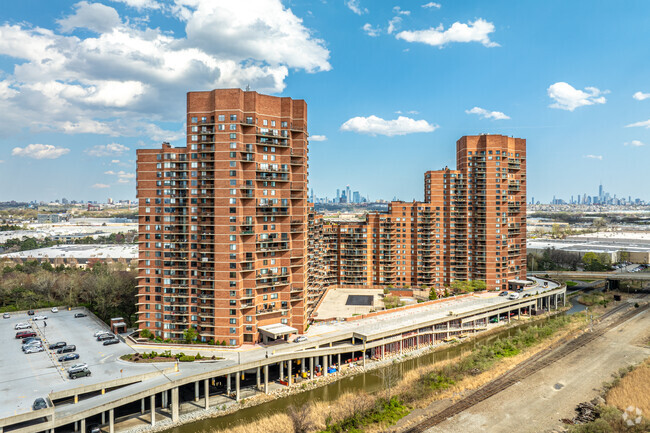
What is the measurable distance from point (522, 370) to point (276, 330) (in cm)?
4016

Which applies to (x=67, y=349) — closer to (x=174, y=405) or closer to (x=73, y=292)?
(x=174, y=405)

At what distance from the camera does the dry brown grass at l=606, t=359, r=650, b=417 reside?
5109cm

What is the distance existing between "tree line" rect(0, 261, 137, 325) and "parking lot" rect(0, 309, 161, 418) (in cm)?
575

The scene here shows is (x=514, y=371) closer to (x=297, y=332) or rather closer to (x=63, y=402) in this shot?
(x=297, y=332)

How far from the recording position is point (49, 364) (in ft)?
191

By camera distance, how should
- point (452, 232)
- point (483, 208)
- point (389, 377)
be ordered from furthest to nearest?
point (452, 232) → point (483, 208) → point (389, 377)

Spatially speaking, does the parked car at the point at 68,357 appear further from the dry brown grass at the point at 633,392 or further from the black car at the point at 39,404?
the dry brown grass at the point at 633,392

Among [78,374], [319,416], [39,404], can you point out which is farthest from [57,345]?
[319,416]

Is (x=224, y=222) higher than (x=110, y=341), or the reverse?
(x=224, y=222)

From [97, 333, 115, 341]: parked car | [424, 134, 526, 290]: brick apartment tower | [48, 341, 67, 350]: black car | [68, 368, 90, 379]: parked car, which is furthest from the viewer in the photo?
[424, 134, 526, 290]: brick apartment tower

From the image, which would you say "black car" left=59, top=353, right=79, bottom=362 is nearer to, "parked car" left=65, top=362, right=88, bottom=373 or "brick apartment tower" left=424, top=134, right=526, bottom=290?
"parked car" left=65, top=362, right=88, bottom=373

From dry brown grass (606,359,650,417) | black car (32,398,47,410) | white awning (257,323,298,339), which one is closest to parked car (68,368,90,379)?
black car (32,398,47,410)

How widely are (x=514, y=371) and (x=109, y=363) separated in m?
61.8

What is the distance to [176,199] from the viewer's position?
69.0m
